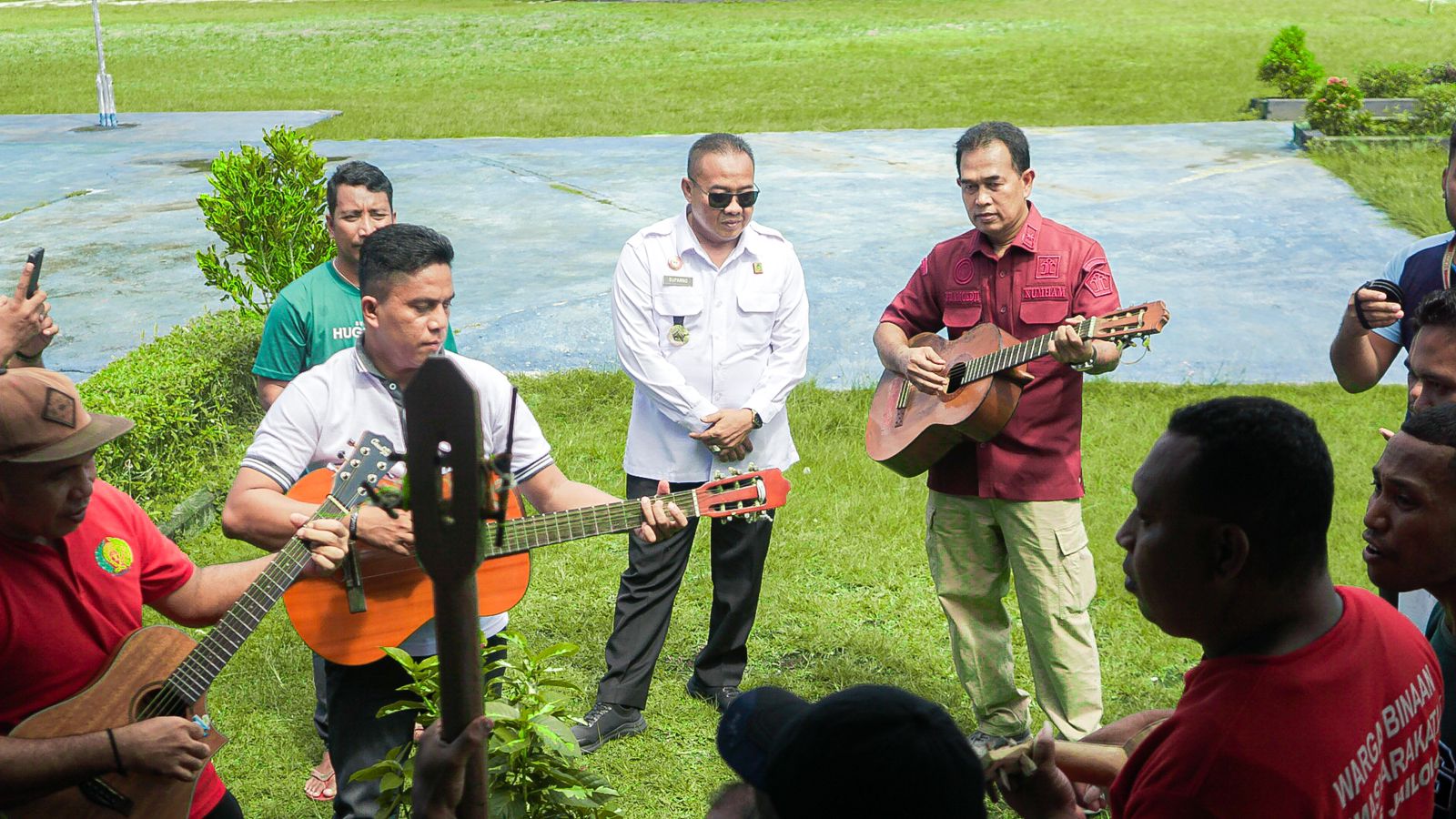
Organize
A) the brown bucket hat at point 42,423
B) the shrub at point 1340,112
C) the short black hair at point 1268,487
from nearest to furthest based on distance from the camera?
the short black hair at point 1268,487, the brown bucket hat at point 42,423, the shrub at point 1340,112

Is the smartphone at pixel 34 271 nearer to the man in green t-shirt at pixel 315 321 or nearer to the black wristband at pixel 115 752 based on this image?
the man in green t-shirt at pixel 315 321

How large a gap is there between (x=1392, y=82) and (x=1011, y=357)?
1953 cm

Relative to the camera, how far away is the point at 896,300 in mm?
5766

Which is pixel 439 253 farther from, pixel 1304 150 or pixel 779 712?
pixel 1304 150

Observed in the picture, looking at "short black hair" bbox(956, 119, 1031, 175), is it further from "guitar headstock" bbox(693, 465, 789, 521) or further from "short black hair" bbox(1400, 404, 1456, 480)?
"short black hair" bbox(1400, 404, 1456, 480)

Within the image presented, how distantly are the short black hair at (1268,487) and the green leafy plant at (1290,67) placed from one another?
22.9 metres

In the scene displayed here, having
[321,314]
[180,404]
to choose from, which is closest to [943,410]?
[321,314]

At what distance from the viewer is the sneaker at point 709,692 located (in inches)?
231

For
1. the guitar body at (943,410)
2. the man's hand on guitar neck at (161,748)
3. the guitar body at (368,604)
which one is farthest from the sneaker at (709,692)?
the man's hand on guitar neck at (161,748)

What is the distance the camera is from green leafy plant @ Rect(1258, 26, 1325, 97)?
74.6ft

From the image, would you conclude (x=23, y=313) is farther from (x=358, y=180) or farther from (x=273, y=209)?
(x=273, y=209)

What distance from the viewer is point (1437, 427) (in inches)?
115

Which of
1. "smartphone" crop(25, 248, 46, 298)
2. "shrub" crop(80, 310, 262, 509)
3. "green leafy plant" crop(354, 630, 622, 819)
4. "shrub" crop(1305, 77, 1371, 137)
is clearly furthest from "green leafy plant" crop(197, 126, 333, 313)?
"shrub" crop(1305, 77, 1371, 137)

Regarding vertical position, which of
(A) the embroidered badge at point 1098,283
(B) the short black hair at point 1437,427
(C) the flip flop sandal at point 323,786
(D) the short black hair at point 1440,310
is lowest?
(C) the flip flop sandal at point 323,786
